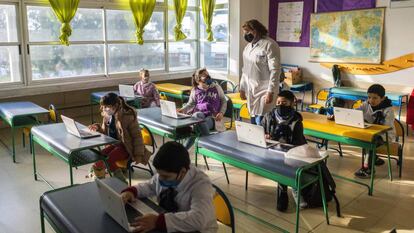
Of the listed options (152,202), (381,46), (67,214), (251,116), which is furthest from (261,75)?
(381,46)

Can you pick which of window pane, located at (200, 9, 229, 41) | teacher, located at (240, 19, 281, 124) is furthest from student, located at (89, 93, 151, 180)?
window pane, located at (200, 9, 229, 41)

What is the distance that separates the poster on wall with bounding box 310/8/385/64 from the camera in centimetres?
599

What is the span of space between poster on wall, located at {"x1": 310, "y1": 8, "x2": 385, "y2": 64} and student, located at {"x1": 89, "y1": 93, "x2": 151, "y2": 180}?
447 cm

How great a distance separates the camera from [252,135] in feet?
9.11

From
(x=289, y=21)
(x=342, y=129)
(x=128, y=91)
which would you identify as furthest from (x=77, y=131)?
(x=289, y=21)

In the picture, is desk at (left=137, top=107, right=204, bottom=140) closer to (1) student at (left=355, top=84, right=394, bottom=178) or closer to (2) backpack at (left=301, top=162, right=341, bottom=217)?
→ (2) backpack at (left=301, top=162, right=341, bottom=217)

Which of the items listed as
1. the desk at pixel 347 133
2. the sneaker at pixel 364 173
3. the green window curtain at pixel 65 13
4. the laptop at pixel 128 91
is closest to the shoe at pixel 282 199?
the desk at pixel 347 133

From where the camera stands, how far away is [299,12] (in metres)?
7.02

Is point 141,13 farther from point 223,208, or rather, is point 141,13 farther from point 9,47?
point 223,208

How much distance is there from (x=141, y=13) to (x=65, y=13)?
146 centimetres

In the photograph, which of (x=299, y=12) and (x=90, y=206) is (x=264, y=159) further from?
(x=299, y=12)

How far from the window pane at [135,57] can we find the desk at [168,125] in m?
3.47

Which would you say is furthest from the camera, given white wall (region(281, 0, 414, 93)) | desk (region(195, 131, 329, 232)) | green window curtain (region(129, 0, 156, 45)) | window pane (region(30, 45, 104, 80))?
green window curtain (region(129, 0, 156, 45))

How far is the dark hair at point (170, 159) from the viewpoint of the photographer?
1513 millimetres
